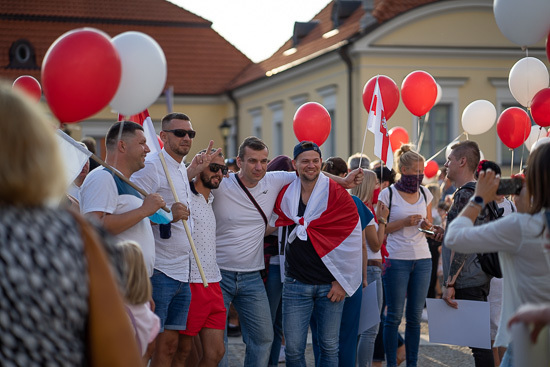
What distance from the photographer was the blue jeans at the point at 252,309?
6.26m

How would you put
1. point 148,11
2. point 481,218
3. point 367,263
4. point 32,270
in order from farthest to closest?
point 148,11, point 367,263, point 481,218, point 32,270

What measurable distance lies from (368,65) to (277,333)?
14956mm

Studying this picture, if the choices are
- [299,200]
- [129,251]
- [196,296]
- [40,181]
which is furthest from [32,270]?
[299,200]

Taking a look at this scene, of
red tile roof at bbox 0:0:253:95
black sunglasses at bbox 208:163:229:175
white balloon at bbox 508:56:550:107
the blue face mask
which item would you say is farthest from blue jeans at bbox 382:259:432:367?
red tile roof at bbox 0:0:253:95

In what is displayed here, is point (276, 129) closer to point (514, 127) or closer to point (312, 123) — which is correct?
point (514, 127)

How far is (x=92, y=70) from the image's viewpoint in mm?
4219

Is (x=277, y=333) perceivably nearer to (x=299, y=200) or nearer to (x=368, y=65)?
(x=299, y=200)

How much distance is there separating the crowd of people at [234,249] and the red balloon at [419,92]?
2.77ft

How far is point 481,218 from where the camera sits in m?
5.77

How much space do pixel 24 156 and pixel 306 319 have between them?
401cm

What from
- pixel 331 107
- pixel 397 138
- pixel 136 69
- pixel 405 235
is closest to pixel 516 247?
pixel 136 69

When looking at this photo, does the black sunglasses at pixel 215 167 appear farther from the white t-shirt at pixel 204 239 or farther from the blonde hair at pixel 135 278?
the blonde hair at pixel 135 278

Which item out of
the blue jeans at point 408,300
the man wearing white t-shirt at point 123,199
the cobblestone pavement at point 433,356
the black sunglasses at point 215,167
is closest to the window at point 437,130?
the cobblestone pavement at point 433,356

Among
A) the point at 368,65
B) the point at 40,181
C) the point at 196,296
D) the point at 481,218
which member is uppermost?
the point at 368,65
